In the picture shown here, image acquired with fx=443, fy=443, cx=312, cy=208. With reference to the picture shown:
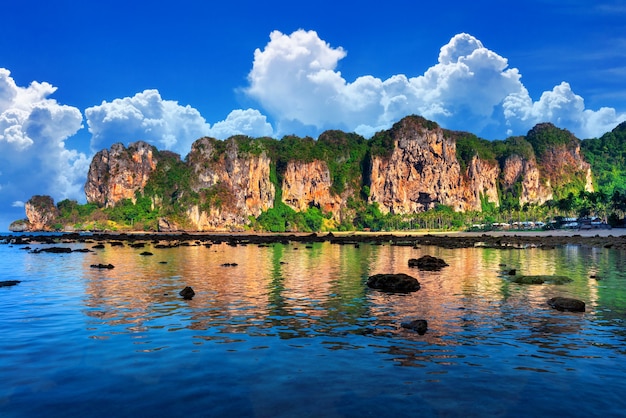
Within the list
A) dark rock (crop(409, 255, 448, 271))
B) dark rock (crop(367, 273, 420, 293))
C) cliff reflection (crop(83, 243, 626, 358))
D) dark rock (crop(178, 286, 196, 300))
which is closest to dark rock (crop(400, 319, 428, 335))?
cliff reflection (crop(83, 243, 626, 358))

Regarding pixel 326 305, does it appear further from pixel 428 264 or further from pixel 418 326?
pixel 428 264

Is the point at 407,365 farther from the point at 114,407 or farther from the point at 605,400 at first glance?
the point at 114,407

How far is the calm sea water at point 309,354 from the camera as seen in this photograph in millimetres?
9961

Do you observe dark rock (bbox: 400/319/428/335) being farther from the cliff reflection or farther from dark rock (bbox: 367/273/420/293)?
dark rock (bbox: 367/273/420/293)

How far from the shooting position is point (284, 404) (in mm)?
9820

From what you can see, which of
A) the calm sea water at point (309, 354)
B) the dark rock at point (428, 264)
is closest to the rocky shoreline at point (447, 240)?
the dark rock at point (428, 264)

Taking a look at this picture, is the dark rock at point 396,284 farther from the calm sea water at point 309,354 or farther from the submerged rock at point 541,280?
the submerged rock at point 541,280

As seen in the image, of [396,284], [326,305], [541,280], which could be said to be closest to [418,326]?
[326,305]

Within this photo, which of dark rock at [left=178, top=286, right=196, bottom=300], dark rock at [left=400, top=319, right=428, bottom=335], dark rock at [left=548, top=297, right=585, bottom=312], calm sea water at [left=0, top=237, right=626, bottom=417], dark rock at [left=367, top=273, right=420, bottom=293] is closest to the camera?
calm sea water at [left=0, top=237, right=626, bottom=417]

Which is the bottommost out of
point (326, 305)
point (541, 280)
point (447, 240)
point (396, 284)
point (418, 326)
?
point (326, 305)

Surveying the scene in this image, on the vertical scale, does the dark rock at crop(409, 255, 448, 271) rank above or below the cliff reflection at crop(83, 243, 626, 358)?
above

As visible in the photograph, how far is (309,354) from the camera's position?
1385 centimetres

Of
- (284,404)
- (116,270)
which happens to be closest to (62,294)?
(116,270)

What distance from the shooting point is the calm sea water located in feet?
32.7
